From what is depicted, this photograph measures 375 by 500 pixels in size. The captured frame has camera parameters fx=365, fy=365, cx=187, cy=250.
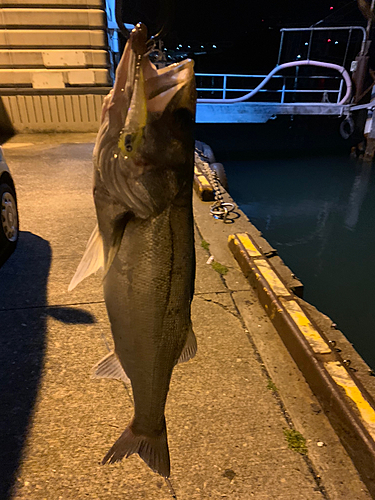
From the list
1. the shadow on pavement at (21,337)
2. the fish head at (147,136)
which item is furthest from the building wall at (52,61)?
the fish head at (147,136)

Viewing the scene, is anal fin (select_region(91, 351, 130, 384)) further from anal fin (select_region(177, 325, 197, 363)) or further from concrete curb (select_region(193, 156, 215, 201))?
concrete curb (select_region(193, 156, 215, 201))

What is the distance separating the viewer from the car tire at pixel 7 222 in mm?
4312

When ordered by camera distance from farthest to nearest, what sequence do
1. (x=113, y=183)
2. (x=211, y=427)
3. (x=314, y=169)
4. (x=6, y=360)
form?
1. (x=314, y=169)
2. (x=6, y=360)
3. (x=211, y=427)
4. (x=113, y=183)

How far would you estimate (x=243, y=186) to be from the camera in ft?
48.3

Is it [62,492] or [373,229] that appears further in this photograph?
[373,229]

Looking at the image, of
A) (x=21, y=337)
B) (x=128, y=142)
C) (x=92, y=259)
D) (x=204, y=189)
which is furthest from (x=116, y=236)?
(x=204, y=189)

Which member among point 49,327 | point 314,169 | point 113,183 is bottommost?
point 314,169

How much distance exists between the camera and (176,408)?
105 inches

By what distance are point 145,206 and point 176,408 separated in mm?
1801

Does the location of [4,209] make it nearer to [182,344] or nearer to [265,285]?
[265,285]

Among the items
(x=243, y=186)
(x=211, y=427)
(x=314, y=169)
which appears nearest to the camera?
(x=211, y=427)

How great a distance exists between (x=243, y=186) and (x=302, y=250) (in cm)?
633

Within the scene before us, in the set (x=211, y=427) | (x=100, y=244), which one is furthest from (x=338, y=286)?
(x=100, y=244)

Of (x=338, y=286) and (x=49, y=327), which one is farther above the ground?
(x=49, y=327)
